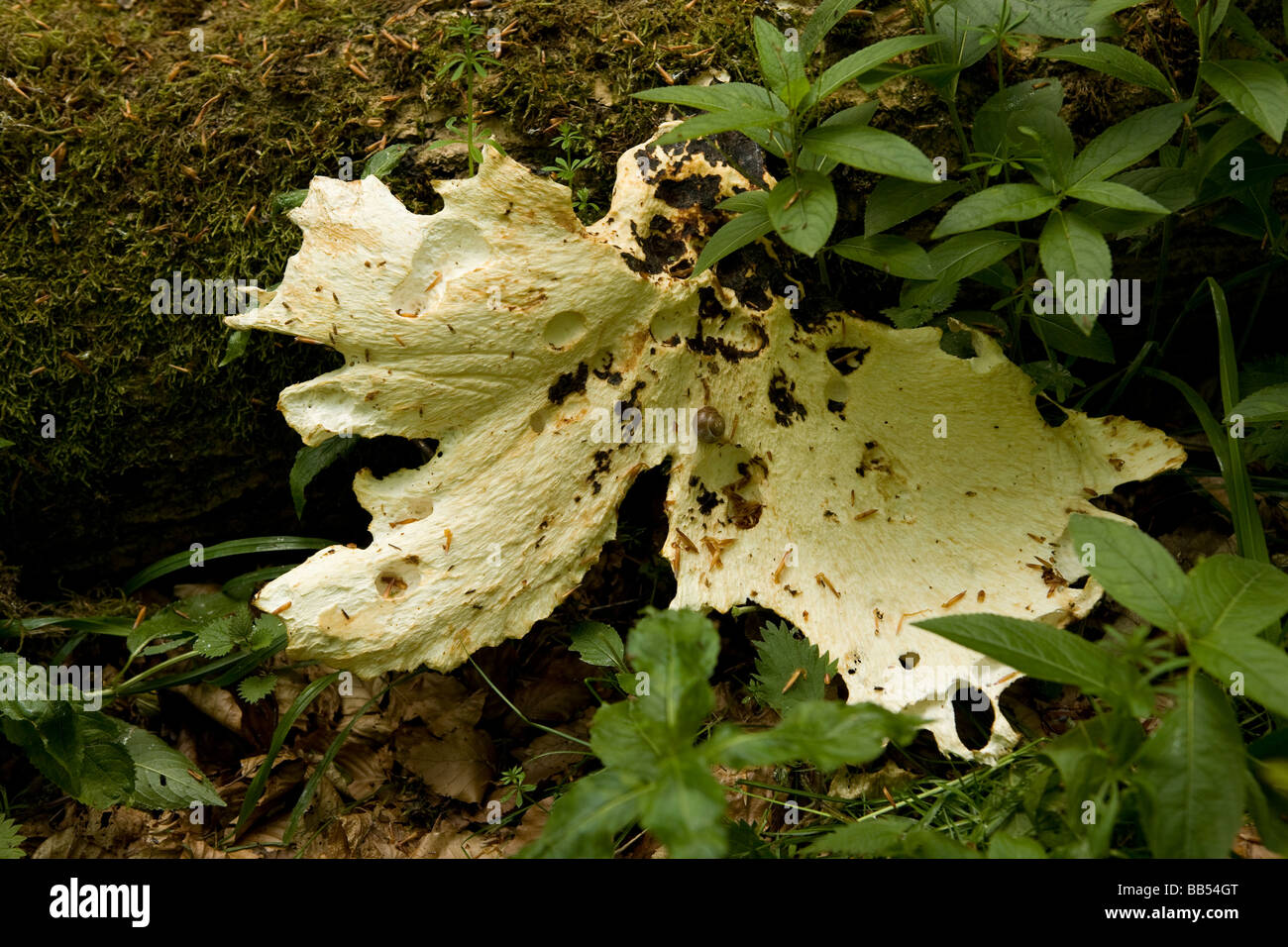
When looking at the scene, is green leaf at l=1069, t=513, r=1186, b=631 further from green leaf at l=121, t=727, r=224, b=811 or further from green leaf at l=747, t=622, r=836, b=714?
green leaf at l=121, t=727, r=224, b=811

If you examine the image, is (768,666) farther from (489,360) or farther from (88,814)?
(88,814)

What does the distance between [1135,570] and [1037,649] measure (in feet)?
1.09

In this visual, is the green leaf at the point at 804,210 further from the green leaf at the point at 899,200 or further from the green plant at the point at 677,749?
the green plant at the point at 677,749

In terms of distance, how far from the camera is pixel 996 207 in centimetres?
265

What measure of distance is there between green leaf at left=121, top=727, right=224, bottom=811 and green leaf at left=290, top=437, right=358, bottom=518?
97cm

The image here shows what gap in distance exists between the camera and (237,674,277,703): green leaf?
10.9 feet

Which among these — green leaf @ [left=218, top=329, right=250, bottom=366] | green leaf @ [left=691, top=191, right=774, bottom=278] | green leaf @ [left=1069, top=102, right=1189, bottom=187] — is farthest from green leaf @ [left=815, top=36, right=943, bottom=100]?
green leaf @ [left=218, top=329, right=250, bottom=366]

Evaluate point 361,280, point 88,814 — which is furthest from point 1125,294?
point 88,814

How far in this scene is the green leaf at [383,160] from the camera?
331 cm

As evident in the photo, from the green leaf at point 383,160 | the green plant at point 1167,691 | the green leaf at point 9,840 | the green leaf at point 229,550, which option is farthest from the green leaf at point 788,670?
the green leaf at point 9,840

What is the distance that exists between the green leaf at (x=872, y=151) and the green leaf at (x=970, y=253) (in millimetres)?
401

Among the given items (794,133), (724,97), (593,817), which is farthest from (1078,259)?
(593,817)

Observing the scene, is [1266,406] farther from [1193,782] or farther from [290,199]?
[290,199]

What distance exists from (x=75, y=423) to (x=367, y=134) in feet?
5.44
